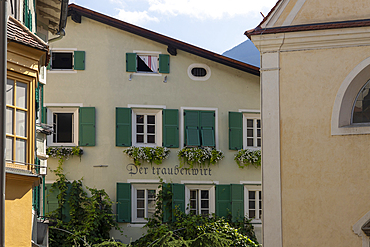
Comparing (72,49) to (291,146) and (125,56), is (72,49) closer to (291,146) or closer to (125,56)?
(125,56)

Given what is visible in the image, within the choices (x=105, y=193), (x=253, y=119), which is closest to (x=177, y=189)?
(x=105, y=193)

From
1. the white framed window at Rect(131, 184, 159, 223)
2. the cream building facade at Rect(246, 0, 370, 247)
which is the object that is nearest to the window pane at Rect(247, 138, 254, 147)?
the white framed window at Rect(131, 184, 159, 223)

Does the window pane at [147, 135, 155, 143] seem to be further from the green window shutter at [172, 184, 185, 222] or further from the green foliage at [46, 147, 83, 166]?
the green foliage at [46, 147, 83, 166]

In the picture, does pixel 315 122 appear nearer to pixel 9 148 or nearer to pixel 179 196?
pixel 9 148

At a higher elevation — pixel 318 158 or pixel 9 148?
pixel 9 148

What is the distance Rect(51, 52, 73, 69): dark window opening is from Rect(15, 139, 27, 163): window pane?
9.83 m

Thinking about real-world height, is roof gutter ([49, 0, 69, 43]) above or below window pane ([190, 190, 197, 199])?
above

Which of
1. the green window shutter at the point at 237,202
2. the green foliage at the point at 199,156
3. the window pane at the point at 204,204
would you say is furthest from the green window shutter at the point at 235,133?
the window pane at the point at 204,204

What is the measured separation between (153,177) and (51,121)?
11.5 feet

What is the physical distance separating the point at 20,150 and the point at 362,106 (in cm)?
517

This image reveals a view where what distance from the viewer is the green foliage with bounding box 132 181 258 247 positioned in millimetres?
14703

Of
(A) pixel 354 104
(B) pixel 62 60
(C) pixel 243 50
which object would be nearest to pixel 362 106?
(A) pixel 354 104

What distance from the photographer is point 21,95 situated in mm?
7570

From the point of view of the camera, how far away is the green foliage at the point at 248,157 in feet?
56.1
